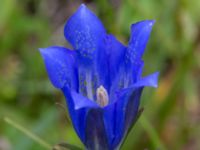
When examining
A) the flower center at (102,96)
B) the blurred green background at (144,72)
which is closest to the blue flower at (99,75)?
the flower center at (102,96)

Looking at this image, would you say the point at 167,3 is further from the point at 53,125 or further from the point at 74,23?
the point at 74,23

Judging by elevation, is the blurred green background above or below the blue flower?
below

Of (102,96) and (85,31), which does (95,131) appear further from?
(85,31)

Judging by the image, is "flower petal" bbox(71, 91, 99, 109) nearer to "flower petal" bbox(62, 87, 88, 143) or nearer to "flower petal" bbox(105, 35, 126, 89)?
"flower petal" bbox(62, 87, 88, 143)

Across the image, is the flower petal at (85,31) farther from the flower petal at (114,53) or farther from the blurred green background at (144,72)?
the blurred green background at (144,72)

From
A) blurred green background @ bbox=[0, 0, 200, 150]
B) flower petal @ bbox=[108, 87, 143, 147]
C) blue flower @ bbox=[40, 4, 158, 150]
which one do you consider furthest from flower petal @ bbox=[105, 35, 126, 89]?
blurred green background @ bbox=[0, 0, 200, 150]

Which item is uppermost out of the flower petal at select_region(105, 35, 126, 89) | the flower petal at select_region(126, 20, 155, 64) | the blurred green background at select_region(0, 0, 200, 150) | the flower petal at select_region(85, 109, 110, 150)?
the flower petal at select_region(126, 20, 155, 64)

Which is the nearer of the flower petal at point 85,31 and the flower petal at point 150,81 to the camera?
the flower petal at point 150,81

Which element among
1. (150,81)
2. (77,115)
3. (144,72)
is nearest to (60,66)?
(77,115)
